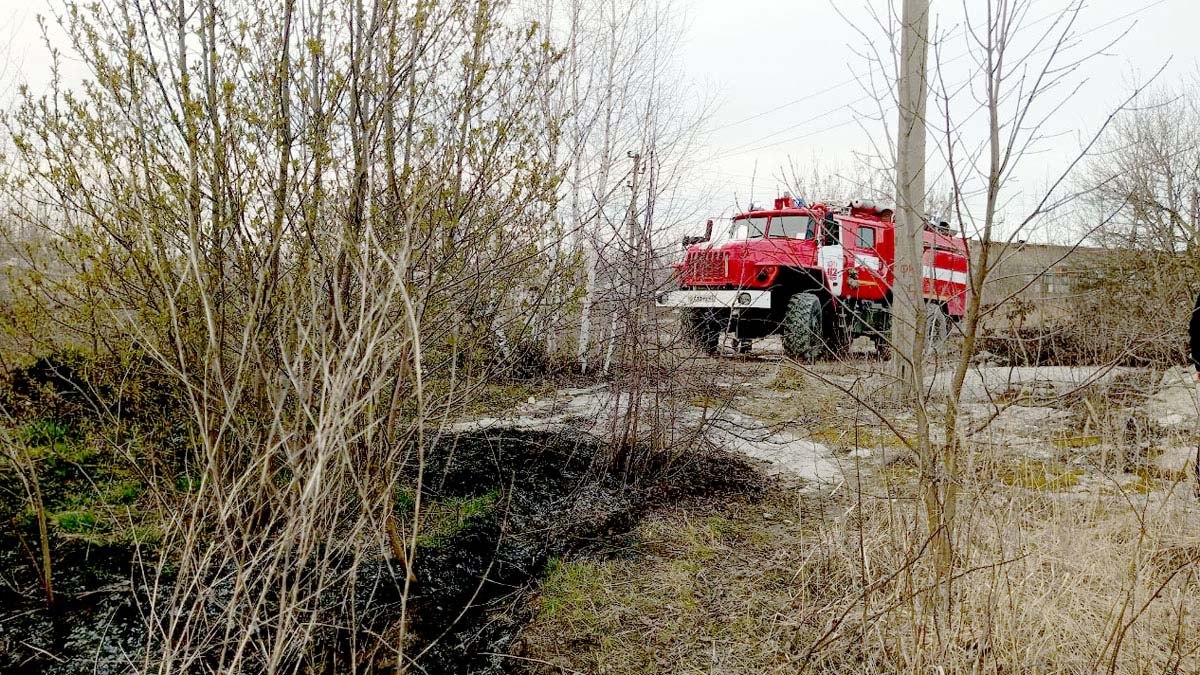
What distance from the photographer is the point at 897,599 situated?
240cm

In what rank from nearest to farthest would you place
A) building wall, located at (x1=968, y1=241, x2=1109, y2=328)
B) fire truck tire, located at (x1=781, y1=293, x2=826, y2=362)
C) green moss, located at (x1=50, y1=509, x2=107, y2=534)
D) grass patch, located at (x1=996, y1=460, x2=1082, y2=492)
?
building wall, located at (x1=968, y1=241, x2=1109, y2=328) → green moss, located at (x1=50, y1=509, x2=107, y2=534) → grass patch, located at (x1=996, y1=460, x2=1082, y2=492) → fire truck tire, located at (x1=781, y1=293, x2=826, y2=362)

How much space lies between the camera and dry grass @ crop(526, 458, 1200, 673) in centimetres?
219

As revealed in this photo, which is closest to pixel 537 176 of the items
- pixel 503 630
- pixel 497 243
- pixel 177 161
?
pixel 497 243

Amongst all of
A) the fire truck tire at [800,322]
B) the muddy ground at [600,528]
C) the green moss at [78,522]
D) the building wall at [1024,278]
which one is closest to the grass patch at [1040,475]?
the muddy ground at [600,528]

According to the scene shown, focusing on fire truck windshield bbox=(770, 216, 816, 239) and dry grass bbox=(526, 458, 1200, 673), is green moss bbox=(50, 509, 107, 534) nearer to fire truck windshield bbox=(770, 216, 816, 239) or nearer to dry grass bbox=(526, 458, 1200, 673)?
dry grass bbox=(526, 458, 1200, 673)

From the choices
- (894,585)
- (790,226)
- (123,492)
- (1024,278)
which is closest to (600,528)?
(894,585)

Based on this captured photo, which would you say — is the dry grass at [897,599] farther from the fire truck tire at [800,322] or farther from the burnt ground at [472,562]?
the fire truck tire at [800,322]

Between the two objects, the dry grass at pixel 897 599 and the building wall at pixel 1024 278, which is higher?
the building wall at pixel 1024 278

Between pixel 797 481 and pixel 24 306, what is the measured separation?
14.1ft

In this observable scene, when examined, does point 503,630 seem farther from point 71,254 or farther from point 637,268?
point 71,254

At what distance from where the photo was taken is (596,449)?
4781mm

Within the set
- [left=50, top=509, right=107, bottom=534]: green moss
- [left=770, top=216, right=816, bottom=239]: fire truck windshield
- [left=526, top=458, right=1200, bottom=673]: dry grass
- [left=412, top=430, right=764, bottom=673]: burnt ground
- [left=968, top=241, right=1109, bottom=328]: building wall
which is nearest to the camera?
[left=968, top=241, right=1109, bottom=328]: building wall

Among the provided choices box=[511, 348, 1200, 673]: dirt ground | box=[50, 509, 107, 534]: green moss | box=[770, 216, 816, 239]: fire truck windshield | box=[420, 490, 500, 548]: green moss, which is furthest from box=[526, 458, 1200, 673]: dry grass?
box=[770, 216, 816, 239]: fire truck windshield

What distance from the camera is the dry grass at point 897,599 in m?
2.19
